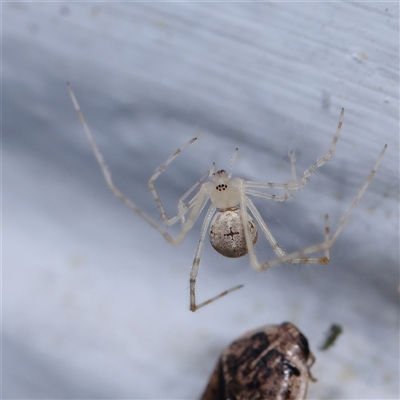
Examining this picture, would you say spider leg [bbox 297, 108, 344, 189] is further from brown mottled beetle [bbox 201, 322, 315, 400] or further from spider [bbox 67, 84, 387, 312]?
brown mottled beetle [bbox 201, 322, 315, 400]

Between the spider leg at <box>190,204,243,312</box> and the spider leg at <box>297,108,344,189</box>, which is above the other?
the spider leg at <box>297,108,344,189</box>

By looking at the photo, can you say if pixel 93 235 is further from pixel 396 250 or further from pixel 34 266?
pixel 396 250

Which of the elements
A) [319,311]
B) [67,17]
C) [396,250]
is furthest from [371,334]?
[67,17]

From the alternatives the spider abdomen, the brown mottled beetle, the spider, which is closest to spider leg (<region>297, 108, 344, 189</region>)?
the spider

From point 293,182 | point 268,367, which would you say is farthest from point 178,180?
point 268,367

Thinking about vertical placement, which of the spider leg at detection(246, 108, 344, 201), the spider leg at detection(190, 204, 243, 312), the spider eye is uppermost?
the spider leg at detection(246, 108, 344, 201)

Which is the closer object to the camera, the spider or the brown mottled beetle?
the spider
